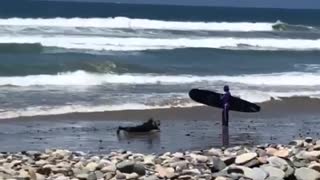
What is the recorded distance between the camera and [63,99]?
16609 millimetres

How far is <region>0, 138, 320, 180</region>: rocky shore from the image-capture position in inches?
308

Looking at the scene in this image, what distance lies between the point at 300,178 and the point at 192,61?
21.3 metres

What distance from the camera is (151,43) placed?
3700 cm

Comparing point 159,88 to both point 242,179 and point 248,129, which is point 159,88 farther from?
point 242,179

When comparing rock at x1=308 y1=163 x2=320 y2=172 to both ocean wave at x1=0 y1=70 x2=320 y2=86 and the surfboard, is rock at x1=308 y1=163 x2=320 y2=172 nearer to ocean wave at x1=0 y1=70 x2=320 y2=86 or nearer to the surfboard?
the surfboard

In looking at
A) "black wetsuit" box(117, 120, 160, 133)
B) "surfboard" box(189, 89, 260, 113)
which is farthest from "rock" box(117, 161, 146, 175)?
"surfboard" box(189, 89, 260, 113)

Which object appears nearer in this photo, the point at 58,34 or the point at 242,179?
the point at 242,179

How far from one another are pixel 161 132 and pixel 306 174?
593cm

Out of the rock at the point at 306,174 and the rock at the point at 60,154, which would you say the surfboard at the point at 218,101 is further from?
the rock at the point at 306,174

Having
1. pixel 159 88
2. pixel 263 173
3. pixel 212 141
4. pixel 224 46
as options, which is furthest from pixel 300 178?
pixel 224 46

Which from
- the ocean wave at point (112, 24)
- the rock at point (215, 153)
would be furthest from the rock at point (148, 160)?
the ocean wave at point (112, 24)

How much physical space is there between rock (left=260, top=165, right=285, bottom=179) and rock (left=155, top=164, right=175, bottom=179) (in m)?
1.04

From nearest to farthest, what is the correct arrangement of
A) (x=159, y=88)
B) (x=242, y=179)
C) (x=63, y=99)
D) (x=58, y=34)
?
(x=242, y=179), (x=63, y=99), (x=159, y=88), (x=58, y=34)

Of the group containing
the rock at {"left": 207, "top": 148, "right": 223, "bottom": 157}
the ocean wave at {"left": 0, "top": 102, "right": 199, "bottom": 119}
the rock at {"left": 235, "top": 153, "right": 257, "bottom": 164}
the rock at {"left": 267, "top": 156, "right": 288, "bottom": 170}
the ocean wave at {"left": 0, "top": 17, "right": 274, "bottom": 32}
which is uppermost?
the ocean wave at {"left": 0, "top": 17, "right": 274, "bottom": 32}
